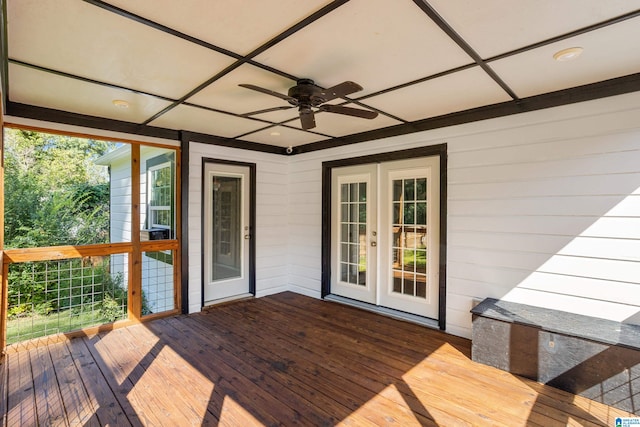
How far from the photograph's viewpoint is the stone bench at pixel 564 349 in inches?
89.4

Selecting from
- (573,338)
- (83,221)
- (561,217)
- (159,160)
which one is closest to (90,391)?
(83,221)

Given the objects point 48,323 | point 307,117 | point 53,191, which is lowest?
point 48,323

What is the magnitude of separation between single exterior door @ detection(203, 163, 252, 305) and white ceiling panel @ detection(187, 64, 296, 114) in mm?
1598

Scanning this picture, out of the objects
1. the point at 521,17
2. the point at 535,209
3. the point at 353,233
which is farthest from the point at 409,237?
the point at 521,17

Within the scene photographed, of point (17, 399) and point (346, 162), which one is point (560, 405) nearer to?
point (346, 162)

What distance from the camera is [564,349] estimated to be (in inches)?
98.0

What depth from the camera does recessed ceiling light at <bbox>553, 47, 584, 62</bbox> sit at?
2112mm

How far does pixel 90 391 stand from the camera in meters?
2.49

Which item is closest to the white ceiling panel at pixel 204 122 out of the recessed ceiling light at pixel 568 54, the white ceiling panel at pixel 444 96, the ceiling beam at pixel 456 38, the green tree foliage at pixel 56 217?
the green tree foliage at pixel 56 217

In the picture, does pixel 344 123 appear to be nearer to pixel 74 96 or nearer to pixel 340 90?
pixel 340 90

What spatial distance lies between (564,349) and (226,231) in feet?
14.0

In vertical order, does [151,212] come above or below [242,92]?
below

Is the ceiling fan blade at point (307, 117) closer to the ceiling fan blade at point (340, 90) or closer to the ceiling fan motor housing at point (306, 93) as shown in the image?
the ceiling fan motor housing at point (306, 93)

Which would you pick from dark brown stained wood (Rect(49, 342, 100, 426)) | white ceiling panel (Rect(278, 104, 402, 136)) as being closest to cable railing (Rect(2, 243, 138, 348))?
dark brown stained wood (Rect(49, 342, 100, 426))
